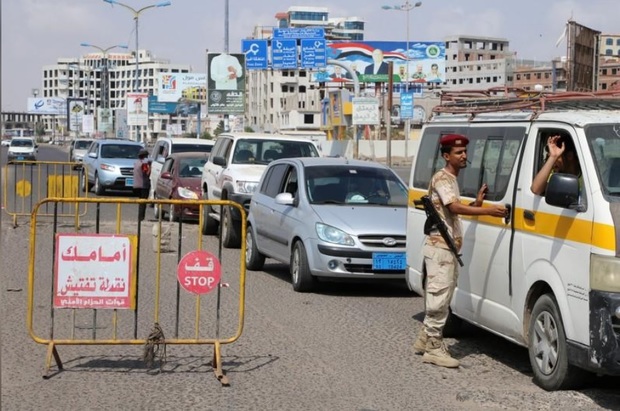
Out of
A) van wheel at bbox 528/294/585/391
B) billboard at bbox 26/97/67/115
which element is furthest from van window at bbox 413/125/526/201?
billboard at bbox 26/97/67/115

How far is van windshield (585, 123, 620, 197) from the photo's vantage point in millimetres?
6883

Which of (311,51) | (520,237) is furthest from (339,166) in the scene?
(311,51)

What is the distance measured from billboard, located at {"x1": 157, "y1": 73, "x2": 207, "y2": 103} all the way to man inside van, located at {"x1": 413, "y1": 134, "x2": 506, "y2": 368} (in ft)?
313

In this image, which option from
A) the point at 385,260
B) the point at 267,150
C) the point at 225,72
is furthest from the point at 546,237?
the point at 225,72

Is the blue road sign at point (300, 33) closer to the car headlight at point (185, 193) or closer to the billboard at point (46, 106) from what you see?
the car headlight at point (185, 193)

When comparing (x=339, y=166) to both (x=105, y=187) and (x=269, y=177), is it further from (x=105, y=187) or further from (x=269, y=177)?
(x=105, y=187)

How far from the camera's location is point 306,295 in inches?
475

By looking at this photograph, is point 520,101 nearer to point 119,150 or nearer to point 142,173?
point 142,173

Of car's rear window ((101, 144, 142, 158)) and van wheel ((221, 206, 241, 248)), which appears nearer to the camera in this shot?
van wheel ((221, 206, 241, 248))

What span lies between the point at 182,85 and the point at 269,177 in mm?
91258

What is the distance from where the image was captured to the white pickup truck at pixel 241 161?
17.5 meters

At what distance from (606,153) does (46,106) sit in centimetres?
14513

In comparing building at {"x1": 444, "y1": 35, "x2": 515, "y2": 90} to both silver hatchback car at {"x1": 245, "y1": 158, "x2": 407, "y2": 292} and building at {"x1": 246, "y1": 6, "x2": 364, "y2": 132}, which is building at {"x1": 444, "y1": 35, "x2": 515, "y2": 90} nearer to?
building at {"x1": 246, "y1": 6, "x2": 364, "y2": 132}

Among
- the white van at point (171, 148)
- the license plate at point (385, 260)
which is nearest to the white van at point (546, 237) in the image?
the license plate at point (385, 260)
